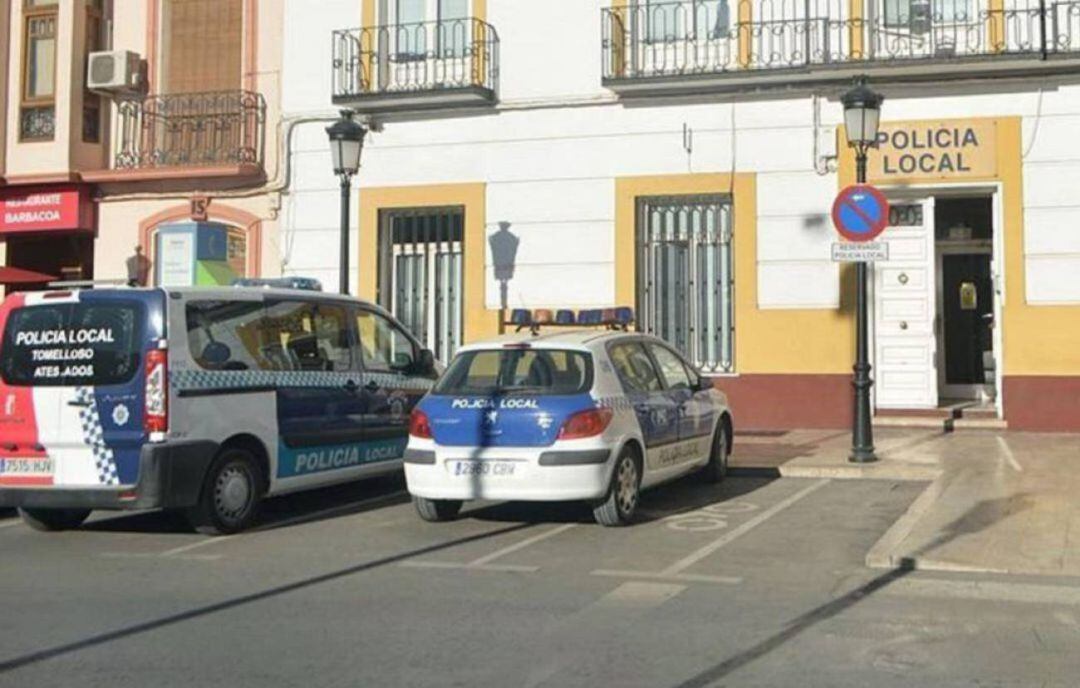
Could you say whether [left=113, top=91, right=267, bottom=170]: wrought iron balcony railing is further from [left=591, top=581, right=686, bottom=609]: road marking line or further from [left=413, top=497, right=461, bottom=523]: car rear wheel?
[left=591, top=581, right=686, bottom=609]: road marking line

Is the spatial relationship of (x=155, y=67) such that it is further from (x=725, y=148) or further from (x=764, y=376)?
(x=764, y=376)

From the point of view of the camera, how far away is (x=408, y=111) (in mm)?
17281

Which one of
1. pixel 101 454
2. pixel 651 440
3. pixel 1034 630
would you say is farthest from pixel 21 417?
pixel 1034 630

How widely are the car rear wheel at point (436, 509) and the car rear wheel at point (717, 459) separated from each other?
9.28ft

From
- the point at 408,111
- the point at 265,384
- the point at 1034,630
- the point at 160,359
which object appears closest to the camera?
the point at 1034,630

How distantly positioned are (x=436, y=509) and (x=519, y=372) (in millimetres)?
1398

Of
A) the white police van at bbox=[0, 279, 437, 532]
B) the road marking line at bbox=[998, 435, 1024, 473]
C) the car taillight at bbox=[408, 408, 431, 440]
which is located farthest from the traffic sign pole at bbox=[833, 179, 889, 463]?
the white police van at bbox=[0, 279, 437, 532]

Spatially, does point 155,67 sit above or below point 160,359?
above

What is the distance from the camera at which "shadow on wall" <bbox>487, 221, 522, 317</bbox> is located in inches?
658

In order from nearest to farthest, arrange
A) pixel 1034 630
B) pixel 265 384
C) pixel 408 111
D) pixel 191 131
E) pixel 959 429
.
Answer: pixel 1034 630 < pixel 265 384 < pixel 959 429 < pixel 408 111 < pixel 191 131

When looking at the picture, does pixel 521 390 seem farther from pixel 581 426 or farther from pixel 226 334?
pixel 226 334

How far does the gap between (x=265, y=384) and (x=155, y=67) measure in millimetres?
10808

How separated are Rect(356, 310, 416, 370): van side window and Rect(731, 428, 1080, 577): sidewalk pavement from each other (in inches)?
146

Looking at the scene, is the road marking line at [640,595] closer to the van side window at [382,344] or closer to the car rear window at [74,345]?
the car rear window at [74,345]
